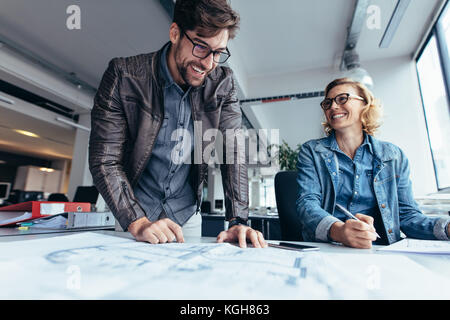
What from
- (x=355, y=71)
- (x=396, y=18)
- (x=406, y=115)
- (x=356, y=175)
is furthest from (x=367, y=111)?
(x=406, y=115)

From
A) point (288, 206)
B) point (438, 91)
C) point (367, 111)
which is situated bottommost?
point (288, 206)

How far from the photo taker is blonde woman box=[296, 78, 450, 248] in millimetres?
1149

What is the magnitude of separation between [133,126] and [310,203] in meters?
0.81

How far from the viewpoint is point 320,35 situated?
3.76 meters

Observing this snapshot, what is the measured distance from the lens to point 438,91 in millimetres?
3252

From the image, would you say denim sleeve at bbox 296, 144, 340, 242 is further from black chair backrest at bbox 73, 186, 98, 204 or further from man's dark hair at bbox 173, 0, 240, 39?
black chair backrest at bbox 73, 186, 98, 204

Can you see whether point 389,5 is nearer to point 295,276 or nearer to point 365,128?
point 365,128

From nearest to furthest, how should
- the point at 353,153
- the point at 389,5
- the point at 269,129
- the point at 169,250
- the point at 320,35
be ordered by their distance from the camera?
the point at 169,250, the point at 353,153, the point at 389,5, the point at 320,35, the point at 269,129

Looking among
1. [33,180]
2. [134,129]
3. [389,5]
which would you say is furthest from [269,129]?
[33,180]

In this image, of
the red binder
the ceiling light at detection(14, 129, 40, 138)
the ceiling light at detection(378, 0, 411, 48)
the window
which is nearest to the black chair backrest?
the red binder

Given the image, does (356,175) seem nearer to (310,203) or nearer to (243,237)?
(310,203)

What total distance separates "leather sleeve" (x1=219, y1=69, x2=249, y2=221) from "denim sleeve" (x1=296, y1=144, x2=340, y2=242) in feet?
0.86

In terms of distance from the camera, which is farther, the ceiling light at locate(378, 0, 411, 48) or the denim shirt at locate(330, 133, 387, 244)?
the ceiling light at locate(378, 0, 411, 48)
